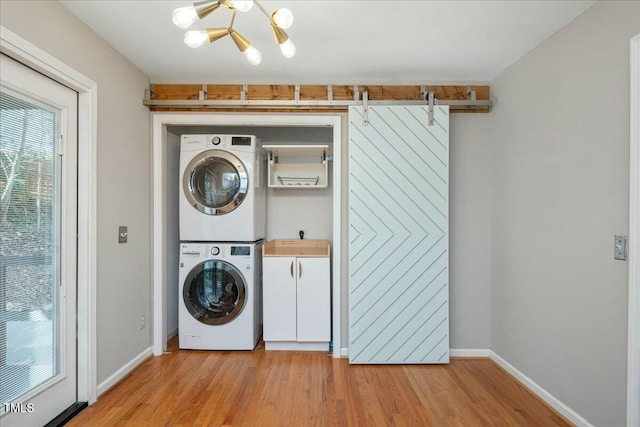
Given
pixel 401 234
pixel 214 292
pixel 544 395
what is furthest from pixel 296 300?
pixel 544 395

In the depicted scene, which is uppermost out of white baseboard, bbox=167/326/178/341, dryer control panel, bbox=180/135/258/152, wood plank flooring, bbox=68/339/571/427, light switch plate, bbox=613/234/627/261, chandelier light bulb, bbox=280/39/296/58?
chandelier light bulb, bbox=280/39/296/58

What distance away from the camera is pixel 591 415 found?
1914 mm

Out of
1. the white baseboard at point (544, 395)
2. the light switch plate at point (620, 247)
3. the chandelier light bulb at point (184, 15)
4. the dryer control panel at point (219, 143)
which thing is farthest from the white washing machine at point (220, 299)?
the light switch plate at point (620, 247)

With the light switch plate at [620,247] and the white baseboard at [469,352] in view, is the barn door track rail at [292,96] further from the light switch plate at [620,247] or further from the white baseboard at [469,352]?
the white baseboard at [469,352]

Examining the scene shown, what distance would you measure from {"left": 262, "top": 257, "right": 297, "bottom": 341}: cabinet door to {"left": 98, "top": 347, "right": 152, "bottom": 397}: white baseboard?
1030 mm

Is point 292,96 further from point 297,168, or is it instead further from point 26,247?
point 26,247

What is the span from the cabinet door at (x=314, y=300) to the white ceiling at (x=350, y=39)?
1.68 meters

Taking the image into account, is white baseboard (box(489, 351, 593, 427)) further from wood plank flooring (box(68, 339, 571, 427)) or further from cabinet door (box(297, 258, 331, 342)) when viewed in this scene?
cabinet door (box(297, 258, 331, 342))

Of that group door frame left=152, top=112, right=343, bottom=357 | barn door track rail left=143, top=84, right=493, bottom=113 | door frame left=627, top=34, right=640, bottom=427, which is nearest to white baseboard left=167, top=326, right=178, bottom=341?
door frame left=152, top=112, right=343, bottom=357

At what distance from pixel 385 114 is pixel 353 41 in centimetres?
73

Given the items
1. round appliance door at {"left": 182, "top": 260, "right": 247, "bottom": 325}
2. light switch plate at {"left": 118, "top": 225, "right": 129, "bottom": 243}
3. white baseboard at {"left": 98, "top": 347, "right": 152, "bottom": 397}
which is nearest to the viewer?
white baseboard at {"left": 98, "top": 347, "right": 152, "bottom": 397}

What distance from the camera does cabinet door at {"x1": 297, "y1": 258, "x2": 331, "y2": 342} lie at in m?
3.11

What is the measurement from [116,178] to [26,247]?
80cm

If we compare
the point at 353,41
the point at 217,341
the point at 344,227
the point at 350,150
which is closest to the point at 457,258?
the point at 344,227
